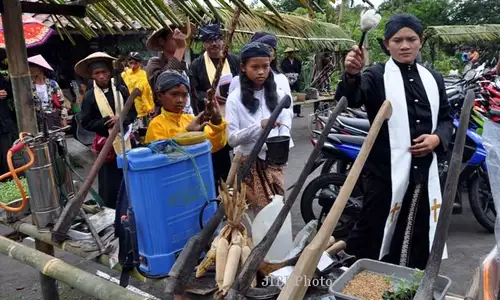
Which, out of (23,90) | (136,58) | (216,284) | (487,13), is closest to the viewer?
(216,284)

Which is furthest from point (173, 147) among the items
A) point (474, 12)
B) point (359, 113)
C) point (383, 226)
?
point (474, 12)

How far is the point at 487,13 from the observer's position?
25.1 m

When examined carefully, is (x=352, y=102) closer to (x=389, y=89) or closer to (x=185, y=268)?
(x=389, y=89)

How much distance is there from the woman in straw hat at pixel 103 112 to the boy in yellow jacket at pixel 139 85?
49 centimetres

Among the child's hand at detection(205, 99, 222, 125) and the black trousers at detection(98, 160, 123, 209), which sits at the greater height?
the child's hand at detection(205, 99, 222, 125)

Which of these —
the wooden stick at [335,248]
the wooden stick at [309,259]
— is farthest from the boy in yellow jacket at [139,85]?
the wooden stick at [309,259]

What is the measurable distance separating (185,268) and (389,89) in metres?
1.47

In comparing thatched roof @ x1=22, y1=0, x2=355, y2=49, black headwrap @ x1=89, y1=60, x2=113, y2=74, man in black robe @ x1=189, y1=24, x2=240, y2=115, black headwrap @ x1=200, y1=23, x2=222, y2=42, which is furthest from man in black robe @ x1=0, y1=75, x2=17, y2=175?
black headwrap @ x1=200, y1=23, x2=222, y2=42

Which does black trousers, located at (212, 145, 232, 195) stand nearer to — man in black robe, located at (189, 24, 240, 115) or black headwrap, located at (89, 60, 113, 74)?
man in black robe, located at (189, 24, 240, 115)

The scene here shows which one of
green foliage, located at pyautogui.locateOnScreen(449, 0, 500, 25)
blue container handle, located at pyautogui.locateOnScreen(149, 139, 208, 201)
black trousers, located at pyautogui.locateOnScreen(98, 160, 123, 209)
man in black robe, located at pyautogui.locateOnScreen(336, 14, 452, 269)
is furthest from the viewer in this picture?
green foliage, located at pyautogui.locateOnScreen(449, 0, 500, 25)

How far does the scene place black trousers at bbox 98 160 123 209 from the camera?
12.8ft

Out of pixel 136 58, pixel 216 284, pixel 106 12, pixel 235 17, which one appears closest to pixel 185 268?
pixel 216 284

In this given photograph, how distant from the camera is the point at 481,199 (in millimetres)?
4086

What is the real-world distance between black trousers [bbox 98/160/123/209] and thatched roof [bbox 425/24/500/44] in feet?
50.6
